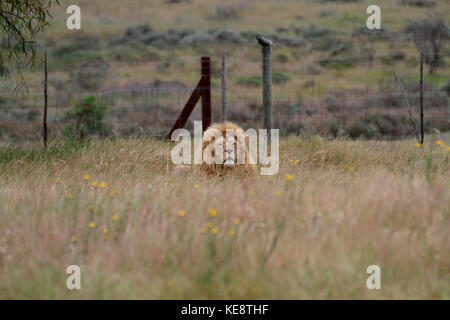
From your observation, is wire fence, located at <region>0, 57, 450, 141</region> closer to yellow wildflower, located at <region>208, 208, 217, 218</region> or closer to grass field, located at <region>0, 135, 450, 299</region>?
grass field, located at <region>0, 135, 450, 299</region>

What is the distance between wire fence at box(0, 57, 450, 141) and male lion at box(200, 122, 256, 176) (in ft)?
23.4

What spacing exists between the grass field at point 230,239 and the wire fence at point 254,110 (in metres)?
9.14

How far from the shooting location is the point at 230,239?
15.1 ft

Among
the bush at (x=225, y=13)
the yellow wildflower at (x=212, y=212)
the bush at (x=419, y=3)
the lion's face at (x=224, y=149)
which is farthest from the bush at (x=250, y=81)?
the yellow wildflower at (x=212, y=212)

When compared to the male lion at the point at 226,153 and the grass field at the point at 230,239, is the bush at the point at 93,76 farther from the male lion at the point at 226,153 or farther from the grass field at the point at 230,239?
the grass field at the point at 230,239

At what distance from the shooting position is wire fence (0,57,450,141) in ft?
56.6

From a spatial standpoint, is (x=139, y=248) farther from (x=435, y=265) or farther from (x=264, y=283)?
(x=435, y=265)

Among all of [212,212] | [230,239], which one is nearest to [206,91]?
[212,212]

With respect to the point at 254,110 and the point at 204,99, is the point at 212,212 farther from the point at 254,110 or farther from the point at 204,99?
the point at 254,110

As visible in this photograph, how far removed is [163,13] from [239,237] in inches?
1842

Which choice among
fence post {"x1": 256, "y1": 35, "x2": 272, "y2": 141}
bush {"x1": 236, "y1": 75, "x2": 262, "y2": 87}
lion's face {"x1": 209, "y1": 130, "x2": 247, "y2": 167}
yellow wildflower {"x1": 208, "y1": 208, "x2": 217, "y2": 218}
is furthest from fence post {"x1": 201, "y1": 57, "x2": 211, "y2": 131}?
bush {"x1": 236, "y1": 75, "x2": 262, "y2": 87}
